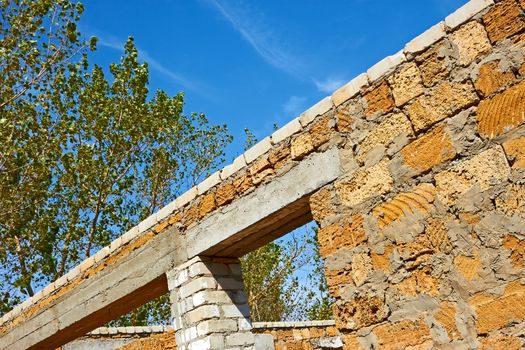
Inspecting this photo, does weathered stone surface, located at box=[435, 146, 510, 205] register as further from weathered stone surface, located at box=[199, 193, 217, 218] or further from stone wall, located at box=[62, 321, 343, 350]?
stone wall, located at box=[62, 321, 343, 350]

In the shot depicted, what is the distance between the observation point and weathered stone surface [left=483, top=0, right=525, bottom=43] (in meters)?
3.32

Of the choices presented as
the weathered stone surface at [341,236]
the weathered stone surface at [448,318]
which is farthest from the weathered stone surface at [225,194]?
→ the weathered stone surface at [448,318]

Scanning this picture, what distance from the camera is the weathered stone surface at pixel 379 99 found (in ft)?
12.9

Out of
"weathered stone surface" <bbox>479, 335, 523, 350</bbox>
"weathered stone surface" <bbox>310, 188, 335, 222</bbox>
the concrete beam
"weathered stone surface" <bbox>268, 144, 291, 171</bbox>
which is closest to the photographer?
"weathered stone surface" <bbox>479, 335, 523, 350</bbox>

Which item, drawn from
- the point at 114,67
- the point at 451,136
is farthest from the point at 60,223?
the point at 451,136

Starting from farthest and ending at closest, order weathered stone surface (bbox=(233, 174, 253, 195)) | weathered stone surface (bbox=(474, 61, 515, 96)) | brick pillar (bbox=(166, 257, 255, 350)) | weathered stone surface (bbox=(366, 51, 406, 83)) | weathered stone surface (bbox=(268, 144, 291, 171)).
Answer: brick pillar (bbox=(166, 257, 255, 350)) < weathered stone surface (bbox=(233, 174, 253, 195)) < weathered stone surface (bbox=(268, 144, 291, 171)) < weathered stone surface (bbox=(366, 51, 406, 83)) < weathered stone surface (bbox=(474, 61, 515, 96))

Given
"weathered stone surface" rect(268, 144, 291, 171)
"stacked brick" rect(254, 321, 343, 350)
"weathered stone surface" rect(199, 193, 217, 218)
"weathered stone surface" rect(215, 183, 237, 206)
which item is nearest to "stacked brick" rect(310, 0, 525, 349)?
"weathered stone surface" rect(268, 144, 291, 171)

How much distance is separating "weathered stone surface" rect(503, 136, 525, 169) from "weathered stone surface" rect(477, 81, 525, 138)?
89mm

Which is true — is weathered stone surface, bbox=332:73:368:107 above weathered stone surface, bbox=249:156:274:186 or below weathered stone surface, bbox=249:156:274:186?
above

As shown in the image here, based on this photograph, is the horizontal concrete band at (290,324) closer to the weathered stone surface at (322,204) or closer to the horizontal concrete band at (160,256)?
the horizontal concrete band at (160,256)

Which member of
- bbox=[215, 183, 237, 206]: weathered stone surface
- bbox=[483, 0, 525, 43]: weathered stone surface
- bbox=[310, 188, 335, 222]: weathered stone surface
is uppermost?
bbox=[215, 183, 237, 206]: weathered stone surface

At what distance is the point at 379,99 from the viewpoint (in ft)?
13.1

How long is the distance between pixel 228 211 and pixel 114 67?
10.4 metres

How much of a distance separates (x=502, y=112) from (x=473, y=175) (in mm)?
413
